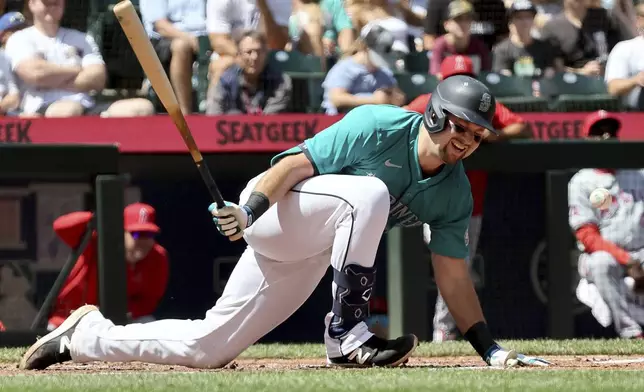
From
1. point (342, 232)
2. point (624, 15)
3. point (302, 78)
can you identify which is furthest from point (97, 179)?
point (624, 15)

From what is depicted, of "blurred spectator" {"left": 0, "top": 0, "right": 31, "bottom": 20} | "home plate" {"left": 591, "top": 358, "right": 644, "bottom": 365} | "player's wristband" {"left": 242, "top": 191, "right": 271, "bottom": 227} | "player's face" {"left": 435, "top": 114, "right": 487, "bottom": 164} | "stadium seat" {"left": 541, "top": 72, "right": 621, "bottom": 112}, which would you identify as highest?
"blurred spectator" {"left": 0, "top": 0, "right": 31, "bottom": 20}

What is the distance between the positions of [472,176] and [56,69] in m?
2.64

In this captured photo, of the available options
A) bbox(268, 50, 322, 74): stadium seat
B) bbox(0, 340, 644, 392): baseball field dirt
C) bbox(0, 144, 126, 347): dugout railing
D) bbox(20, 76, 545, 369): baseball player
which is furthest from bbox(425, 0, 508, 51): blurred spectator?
bbox(20, 76, 545, 369): baseball player

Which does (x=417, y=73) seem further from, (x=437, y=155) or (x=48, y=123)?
(x=437, y=155)

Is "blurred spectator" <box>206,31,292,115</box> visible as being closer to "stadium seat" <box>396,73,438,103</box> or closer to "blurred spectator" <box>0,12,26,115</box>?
"stadium seat" <box>396,73,438,103</box>

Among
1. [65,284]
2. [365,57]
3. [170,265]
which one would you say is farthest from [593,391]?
[365,57]

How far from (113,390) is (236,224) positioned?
74cm

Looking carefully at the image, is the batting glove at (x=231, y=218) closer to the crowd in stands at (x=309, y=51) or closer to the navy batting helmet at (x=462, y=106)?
the navy batting helmet at (x=462, y=106)

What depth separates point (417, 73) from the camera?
894cm

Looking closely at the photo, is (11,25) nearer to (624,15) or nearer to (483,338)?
(483,338)

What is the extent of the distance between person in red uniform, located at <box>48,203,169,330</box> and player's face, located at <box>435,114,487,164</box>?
2.67 metres

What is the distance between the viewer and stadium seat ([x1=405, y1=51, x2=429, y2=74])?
9.33m

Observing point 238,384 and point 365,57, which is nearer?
point 238,384

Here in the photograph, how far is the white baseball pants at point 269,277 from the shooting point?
468 cm
